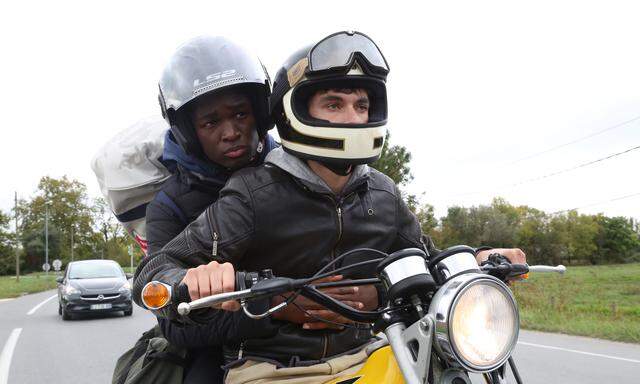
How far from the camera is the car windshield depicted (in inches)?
672

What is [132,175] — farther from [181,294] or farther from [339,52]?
[181,294]

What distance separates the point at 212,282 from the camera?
1.64 metres

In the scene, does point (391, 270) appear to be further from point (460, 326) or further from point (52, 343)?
point (52, 343)

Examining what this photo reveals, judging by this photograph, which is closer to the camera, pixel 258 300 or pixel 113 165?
pixel 258 300

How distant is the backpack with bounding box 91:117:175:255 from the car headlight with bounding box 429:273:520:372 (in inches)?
82.0

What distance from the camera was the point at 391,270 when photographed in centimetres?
153

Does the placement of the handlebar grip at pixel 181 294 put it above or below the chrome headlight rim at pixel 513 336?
above

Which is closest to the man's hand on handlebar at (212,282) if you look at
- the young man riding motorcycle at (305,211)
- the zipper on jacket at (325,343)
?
the young man riding motorcycle at (305,211)

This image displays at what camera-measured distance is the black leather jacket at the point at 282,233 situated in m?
2.19

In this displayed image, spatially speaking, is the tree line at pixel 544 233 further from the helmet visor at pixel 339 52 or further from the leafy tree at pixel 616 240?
the helmet visor at pixel 339 52

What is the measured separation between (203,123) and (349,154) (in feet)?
3.69

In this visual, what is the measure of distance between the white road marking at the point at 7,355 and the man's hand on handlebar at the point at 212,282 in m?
7.89

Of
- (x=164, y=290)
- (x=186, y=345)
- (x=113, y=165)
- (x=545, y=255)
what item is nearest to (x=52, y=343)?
(x=113, y=165)

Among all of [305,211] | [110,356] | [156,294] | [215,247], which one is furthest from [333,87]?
[110,356]
